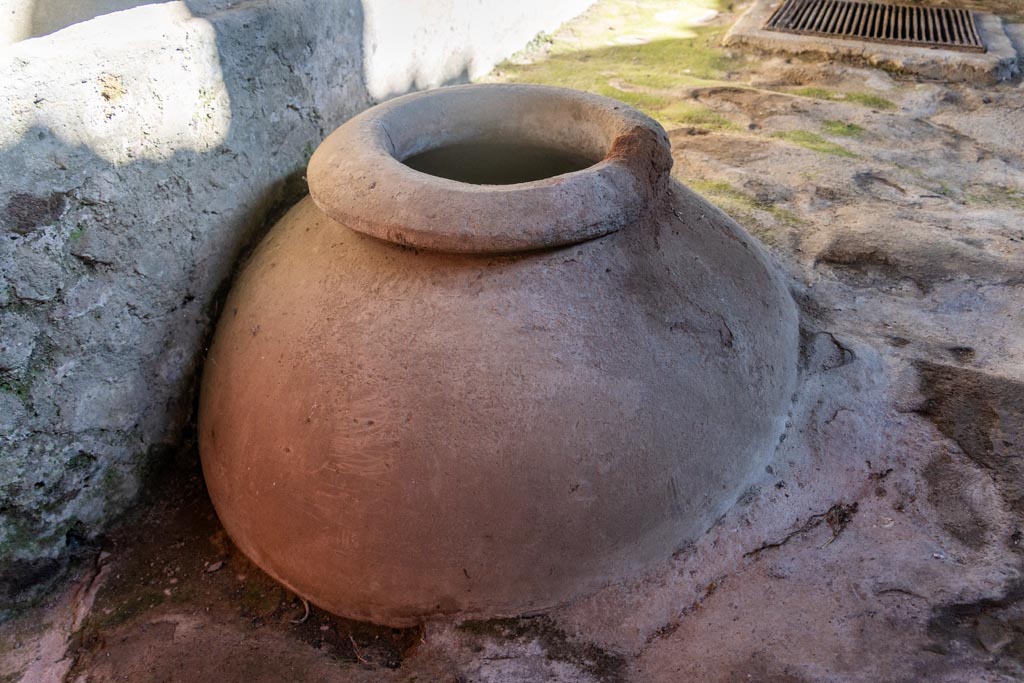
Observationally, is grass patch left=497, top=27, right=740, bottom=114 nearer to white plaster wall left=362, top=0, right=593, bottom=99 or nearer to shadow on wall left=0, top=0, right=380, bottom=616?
white plaster wall left=362, top=0, right=593, bottom=99

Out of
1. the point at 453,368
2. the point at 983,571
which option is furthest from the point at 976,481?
the point at 453,368

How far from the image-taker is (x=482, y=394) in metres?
1.57

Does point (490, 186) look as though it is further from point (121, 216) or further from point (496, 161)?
point (121, 216)

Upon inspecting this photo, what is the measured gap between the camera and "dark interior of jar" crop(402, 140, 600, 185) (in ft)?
7.08

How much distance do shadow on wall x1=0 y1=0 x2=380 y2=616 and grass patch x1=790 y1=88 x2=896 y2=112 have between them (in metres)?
2.92

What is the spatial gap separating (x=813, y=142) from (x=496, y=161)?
191cm

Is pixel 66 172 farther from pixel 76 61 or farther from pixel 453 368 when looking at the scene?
pixel 453 368

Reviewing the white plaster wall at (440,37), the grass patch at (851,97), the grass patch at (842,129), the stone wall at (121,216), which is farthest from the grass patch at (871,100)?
the stone wall at (121,216)

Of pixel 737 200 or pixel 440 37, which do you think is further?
pixel 440 37

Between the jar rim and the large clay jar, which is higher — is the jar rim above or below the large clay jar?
above

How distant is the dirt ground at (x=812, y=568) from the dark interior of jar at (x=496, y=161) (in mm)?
881

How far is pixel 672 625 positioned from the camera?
5.39 ft

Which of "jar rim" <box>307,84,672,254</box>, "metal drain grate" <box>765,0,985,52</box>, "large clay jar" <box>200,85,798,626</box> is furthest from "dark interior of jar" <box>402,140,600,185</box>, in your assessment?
"metal drain grate" <box>765,0,985,52</box>

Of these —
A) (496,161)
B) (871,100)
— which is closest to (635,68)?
(871,100)
